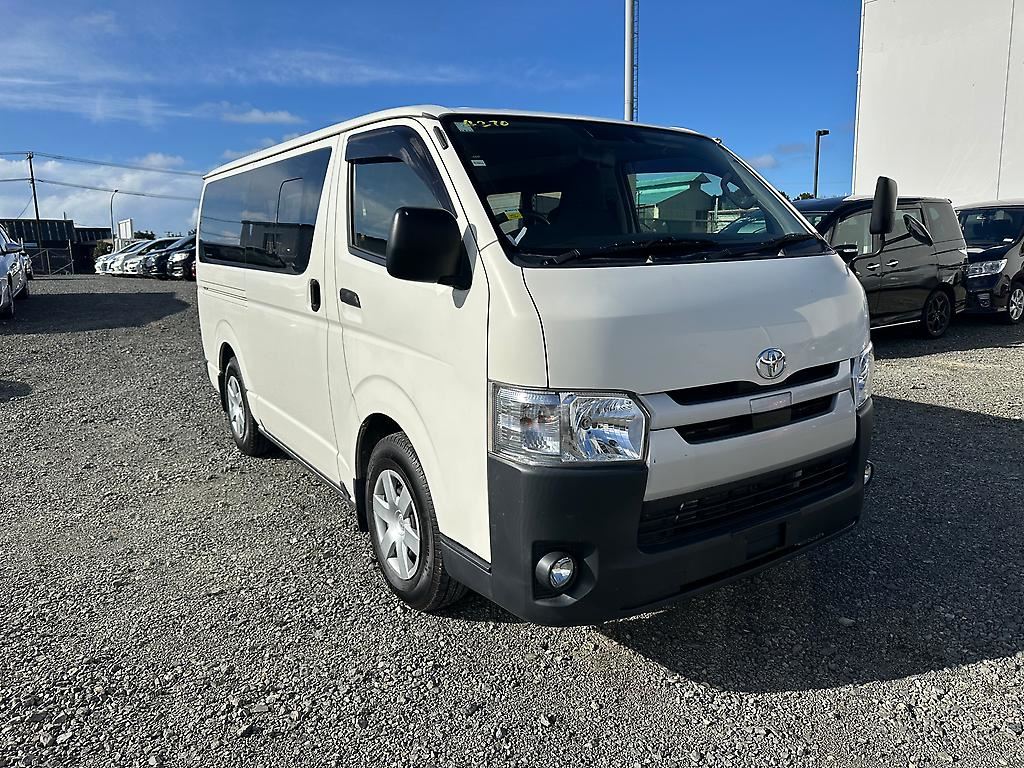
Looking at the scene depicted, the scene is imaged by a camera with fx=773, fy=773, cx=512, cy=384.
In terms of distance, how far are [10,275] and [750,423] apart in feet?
49.0

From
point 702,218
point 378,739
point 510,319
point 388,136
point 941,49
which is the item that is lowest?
point 378,739

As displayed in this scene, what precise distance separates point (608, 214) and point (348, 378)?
1388 mm

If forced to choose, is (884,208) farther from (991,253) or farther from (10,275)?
(10,275)

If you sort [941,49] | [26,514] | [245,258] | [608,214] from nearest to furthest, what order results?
1. [608,214]
2. [26,514]
3. [245,258]
4. [941,49]

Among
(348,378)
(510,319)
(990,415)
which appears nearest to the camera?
(510,319)

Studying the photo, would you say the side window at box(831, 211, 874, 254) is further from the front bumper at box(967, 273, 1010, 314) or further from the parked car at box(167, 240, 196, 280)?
the parked car at box(167, 240, 196, 280)

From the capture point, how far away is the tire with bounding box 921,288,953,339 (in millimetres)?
10094

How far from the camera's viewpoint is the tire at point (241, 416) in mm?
5438

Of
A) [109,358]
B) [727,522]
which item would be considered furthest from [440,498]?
[109,358]

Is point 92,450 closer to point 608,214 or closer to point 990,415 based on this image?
point 608,214

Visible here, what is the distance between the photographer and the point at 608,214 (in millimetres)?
3295

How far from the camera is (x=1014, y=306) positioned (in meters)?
11.5

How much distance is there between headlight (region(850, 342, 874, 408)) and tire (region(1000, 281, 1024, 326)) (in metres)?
9.74

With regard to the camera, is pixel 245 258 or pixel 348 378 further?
pixel 245 258
